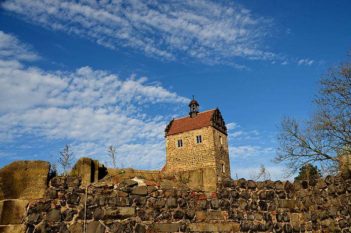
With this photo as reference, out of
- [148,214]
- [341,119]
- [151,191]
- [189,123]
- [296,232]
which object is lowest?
[296,232]

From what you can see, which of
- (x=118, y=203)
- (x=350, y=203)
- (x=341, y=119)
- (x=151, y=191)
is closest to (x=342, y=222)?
(x=350, y=203)

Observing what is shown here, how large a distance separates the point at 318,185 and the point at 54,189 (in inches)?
205

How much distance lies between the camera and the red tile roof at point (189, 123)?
41.2 metres

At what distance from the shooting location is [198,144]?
4009cm

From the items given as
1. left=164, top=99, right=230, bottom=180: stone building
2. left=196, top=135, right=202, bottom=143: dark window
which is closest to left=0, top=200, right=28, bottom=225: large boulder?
left=164, top=99, right=230, bottom=180: stone building

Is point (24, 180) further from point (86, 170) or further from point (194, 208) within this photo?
point (194, 208)

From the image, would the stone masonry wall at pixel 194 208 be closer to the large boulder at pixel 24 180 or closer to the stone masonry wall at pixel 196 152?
the large boulder at pixel 24 180

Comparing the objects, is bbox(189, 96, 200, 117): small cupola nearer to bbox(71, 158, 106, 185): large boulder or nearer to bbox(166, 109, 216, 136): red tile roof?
bbox(166, 109, 216, 136): red tile roof

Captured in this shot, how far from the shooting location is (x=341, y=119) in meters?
15.6

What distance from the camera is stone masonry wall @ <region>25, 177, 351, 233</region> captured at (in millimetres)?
4484

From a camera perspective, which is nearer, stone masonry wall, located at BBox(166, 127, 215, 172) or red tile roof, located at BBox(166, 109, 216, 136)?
stone masonry wall, located at BBox(166, 127, 215, 172)

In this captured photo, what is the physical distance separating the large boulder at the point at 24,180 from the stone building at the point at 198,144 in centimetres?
3422

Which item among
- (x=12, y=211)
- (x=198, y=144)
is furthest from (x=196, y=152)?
(x=12, y=211)

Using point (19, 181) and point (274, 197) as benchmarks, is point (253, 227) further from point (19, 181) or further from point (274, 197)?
point (19, 181)
